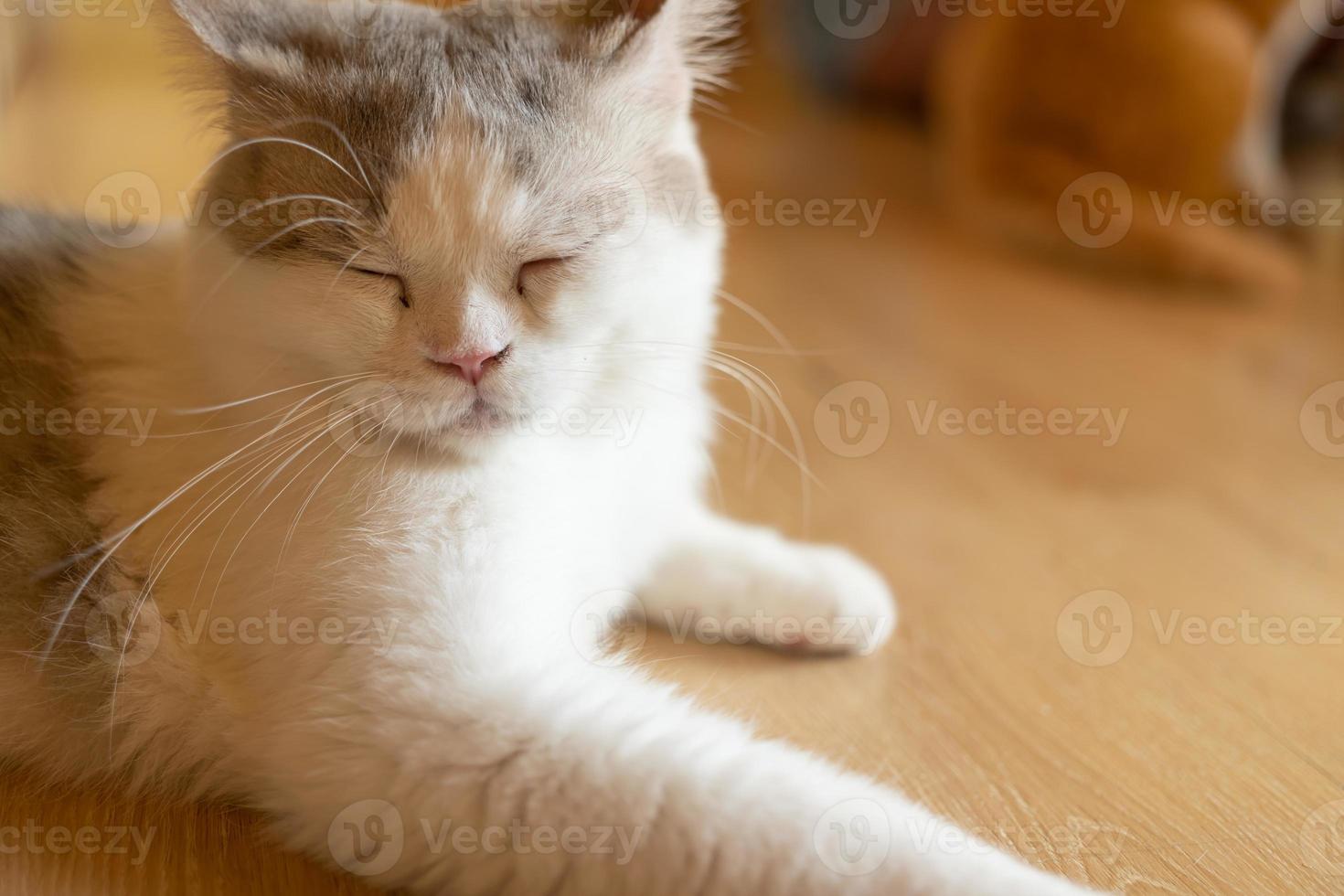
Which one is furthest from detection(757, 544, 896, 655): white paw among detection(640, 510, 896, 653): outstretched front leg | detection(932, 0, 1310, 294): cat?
detection(932, 0, 1310, 294): cat

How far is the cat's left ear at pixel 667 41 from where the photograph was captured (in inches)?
41.6

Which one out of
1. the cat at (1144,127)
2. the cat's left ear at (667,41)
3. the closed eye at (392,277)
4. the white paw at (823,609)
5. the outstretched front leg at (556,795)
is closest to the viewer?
the outstretched front leg at (556,795)

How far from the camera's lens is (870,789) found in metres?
0.93

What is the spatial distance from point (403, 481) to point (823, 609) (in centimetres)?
52

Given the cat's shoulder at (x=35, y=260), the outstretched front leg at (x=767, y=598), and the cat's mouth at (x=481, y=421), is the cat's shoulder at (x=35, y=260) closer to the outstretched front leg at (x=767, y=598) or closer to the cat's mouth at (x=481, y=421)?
the cat's mouth at (x=481, y=421)

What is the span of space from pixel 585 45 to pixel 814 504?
77 cm

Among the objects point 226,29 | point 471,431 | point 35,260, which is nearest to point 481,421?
point 471,431

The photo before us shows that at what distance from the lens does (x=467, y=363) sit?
92 cm

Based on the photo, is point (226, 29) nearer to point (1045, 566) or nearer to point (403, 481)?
point (403, 481)

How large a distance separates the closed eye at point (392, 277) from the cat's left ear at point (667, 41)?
31 cm

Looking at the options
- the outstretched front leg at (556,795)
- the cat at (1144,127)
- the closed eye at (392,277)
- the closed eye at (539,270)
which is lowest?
the outstretched front leg at (556,795)

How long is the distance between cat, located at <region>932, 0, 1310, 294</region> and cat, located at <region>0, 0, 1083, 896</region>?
58.3 inches

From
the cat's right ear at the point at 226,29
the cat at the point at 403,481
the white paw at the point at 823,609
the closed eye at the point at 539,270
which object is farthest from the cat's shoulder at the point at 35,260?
the white paw at the point at 823,609

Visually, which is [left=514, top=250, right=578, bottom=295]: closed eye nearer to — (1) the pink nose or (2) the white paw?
(1) the pink nose
